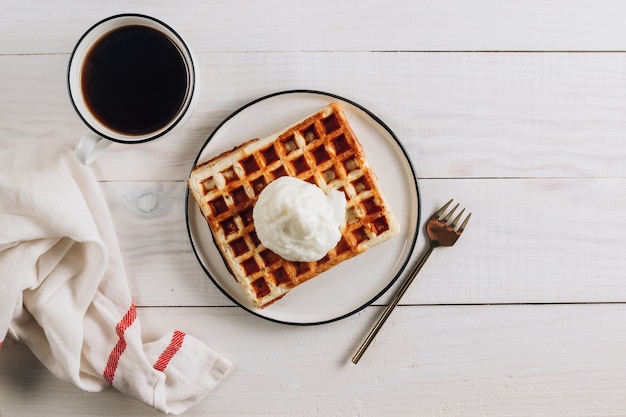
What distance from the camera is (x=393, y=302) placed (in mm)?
1197

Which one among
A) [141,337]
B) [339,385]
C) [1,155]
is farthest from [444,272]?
[1,155]

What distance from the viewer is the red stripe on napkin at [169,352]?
120cm

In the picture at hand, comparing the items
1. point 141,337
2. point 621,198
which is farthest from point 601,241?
point 141,337

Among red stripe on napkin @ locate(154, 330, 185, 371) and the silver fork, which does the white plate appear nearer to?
the silver fork

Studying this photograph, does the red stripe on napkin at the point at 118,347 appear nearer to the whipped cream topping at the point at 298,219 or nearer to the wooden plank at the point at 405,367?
the wooden plank at the point at 405,367

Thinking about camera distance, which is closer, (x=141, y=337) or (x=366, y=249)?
(x=366, y=249)

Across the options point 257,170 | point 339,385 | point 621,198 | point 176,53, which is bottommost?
point 339,385

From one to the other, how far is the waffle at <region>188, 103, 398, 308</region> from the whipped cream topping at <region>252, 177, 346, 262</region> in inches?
1.3

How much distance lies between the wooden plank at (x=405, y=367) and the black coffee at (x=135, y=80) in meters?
0.43

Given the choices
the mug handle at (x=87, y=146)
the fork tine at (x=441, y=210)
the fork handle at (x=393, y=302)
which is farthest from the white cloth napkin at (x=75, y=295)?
the fork tine at (x=441, y=210)

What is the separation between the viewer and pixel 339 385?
1230mm

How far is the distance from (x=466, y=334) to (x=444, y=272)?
145mm

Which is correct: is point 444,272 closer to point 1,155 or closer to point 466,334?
point 466,334

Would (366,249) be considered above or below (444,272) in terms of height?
above
